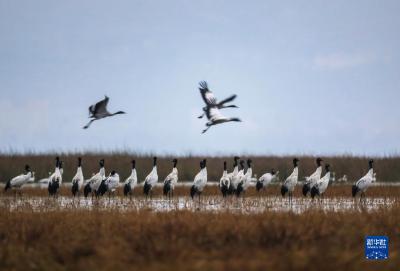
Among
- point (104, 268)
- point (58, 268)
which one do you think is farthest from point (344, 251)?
point (58, 268)

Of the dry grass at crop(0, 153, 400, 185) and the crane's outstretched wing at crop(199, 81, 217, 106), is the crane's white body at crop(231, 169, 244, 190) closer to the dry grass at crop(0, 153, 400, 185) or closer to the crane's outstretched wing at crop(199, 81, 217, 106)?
the crane's outstretched wing at crop(199, 81, 217, 106)

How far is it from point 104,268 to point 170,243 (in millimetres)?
1409

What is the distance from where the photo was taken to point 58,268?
916cm

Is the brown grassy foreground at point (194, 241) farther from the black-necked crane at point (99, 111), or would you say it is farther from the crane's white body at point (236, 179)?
the crane's white body at point (236, 179)

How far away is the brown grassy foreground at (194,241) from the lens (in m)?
8.78

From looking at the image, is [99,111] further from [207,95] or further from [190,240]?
[190,240]

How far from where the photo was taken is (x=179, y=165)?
33.8 meters

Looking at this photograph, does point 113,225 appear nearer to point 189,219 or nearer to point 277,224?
point 189,219
